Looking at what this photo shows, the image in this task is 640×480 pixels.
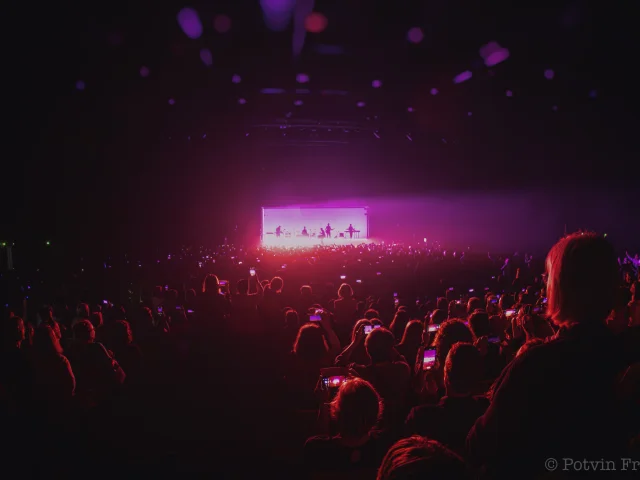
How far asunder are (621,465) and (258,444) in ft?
10.9

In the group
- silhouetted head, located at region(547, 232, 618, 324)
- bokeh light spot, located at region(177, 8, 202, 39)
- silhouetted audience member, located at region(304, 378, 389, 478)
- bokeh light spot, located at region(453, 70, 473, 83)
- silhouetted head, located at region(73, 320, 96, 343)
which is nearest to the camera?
silhouetted head, located at region(547, 232, 618, 324)

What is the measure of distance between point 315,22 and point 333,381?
18.4 ft

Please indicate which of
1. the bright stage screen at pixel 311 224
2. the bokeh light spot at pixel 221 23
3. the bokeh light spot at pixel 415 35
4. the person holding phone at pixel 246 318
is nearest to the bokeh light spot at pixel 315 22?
the bokeh light spot at pixel 221 23

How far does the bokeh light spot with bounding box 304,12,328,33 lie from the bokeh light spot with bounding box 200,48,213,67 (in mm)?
2123

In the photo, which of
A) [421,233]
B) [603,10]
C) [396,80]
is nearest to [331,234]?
[421,233]

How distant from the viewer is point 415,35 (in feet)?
22.5

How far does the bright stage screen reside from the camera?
24.3 m

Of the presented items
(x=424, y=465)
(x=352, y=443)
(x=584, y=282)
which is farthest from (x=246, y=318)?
(x=424, y=465)

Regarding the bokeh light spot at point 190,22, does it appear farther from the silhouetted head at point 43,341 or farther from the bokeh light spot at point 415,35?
the silhouetted head at point 43,341

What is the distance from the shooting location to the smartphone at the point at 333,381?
10.4ft

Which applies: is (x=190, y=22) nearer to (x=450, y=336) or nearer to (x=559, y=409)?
(x=450, y=336)

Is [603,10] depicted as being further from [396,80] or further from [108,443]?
[108,443]

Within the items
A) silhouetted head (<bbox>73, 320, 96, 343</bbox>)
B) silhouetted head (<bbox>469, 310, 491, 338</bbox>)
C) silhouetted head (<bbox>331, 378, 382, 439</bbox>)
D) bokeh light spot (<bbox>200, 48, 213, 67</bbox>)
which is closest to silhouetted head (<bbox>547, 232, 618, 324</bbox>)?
silhouetted head (<bbox>331, 378, 382, 439</bbox>)

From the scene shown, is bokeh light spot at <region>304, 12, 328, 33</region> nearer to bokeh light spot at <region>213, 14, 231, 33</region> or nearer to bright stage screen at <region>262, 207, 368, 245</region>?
bokeh light spot at <region>213, 14, 231, 33</region>
